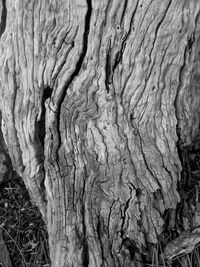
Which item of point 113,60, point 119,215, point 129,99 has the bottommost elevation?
point 119,215

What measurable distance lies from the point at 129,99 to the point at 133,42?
0.93 feet

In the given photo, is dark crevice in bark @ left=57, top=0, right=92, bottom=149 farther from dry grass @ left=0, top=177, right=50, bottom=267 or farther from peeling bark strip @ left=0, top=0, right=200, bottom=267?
dry grass @ left=0, top=177, right=50, bottom=267

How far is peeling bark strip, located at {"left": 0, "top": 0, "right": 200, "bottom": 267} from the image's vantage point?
68.3 inches

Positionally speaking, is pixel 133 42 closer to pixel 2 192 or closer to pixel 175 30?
pixel 175 30

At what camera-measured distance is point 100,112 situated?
6.16 ft

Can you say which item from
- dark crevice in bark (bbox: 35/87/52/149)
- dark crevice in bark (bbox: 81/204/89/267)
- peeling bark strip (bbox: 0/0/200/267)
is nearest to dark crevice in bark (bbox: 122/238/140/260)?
peeling bark strip (bbox: 0/0/200/267)

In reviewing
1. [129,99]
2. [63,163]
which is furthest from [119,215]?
[129,99]

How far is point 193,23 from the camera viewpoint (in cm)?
183

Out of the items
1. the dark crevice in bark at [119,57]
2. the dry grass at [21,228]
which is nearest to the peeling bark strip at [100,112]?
the dark crevice in bark at [119,57]

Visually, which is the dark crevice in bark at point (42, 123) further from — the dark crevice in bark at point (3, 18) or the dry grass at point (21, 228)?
the dry grass at point (21, 228)

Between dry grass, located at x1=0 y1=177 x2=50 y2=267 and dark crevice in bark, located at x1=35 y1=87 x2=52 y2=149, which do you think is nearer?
dark crevice in bark, located at x1=35 y1=87 x2=52 y2=149

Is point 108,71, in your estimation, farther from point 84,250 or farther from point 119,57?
point 84,250

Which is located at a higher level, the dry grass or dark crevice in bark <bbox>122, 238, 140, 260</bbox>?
dark crevice in bark <bbox>122, 238, 140, 260</bbox>

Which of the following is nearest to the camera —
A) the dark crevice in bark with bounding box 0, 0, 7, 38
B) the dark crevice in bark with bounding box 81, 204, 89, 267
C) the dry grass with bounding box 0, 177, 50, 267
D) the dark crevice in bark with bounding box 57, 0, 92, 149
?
the dark crevice in bark with bounding box 57, 0, 92, 149
